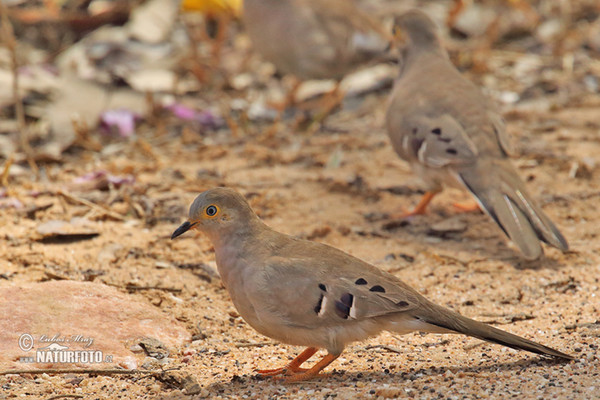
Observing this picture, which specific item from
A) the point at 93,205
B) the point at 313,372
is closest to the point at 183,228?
the point at 313,372

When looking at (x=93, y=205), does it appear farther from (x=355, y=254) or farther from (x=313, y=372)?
(x=313, y=372)

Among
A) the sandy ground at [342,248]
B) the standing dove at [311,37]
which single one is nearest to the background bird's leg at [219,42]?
the standing dove at [311,37]

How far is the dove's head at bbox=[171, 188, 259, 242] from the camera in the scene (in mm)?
3658

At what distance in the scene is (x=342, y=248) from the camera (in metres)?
4.84

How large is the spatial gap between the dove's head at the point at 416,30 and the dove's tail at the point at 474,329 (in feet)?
10.6

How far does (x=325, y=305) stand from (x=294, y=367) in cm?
38

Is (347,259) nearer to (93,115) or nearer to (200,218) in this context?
(200,218)

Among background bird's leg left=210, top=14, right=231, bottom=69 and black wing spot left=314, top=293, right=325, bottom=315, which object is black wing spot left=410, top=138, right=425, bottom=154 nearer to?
black wing spot left=314, top=293, right=325, bottom=315

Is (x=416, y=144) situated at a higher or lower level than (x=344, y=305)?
higher

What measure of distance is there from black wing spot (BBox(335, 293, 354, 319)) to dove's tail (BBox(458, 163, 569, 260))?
1581 millimetres

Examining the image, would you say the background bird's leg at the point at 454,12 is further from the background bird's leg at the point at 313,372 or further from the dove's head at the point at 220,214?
the background bird's leg at the point at 313,372

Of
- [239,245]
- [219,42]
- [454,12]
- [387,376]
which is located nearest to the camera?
[387,376]

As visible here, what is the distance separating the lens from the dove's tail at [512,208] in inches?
179

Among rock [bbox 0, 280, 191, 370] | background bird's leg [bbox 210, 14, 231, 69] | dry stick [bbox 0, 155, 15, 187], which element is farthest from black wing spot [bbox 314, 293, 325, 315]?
background bird's leg [bbox 210, 14, 231, 69]
